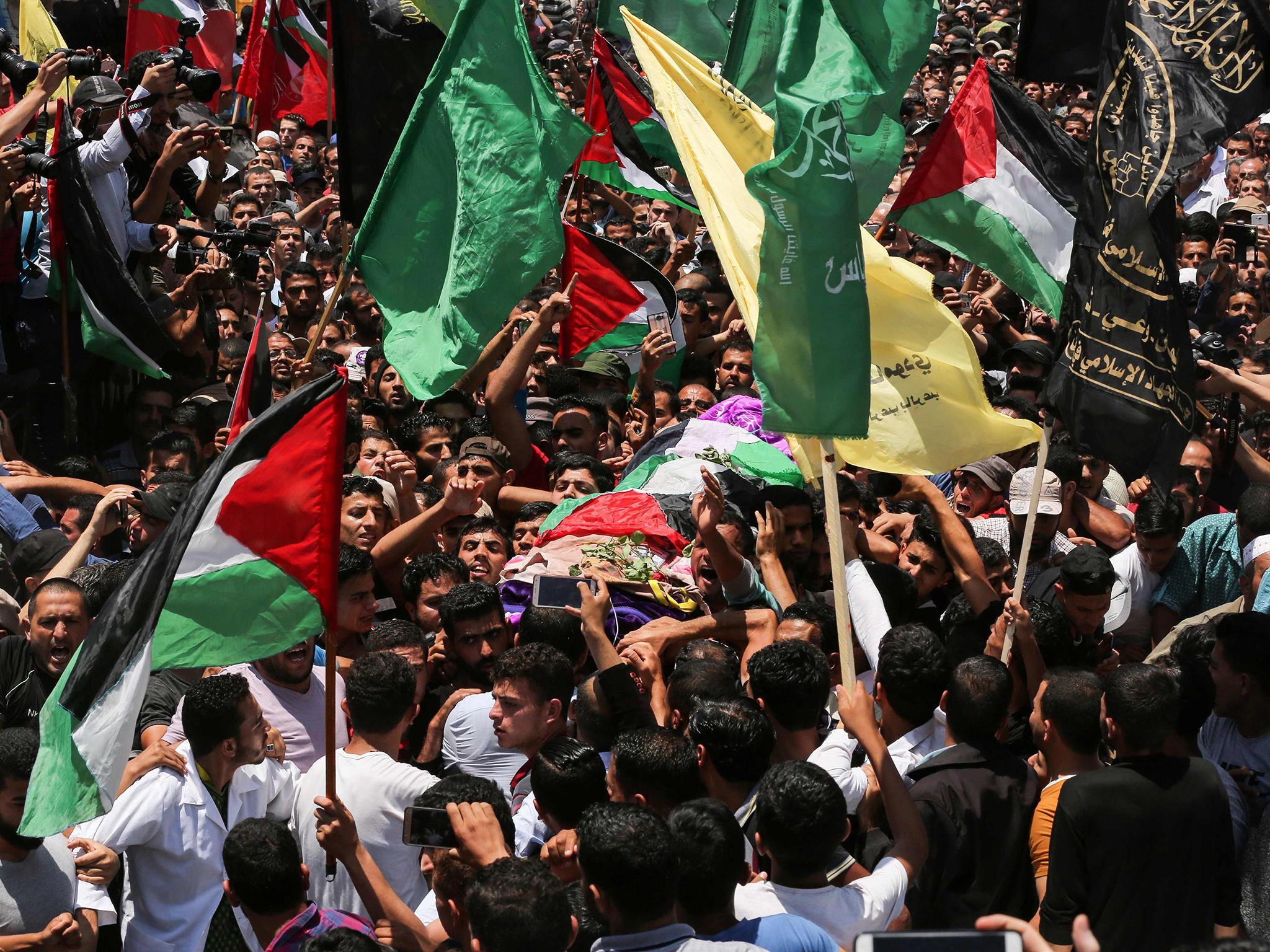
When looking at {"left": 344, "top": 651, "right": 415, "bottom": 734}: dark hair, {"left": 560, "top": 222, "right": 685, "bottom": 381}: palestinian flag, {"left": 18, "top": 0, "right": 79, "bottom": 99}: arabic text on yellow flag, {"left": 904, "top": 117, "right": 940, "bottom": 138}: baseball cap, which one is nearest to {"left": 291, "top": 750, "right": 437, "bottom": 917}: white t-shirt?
{"left": 344, "top": 651, "right": 415, "bottom": 734}: dark hair

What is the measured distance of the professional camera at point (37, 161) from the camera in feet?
26.5

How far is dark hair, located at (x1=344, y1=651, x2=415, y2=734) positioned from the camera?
15.4 feet

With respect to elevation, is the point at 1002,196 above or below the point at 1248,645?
above

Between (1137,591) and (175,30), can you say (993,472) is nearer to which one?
(1137,591)

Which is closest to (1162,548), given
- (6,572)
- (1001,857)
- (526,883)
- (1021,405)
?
(1021,405)

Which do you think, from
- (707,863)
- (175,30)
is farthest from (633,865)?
(175,30)

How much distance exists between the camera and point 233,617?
441 centimetres

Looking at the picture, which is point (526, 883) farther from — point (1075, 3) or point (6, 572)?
point (1075, 3)

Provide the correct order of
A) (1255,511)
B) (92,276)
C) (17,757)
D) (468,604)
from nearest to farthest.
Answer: (17,757), (468,604), (1255,511), (92,276)

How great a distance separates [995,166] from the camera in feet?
22.7

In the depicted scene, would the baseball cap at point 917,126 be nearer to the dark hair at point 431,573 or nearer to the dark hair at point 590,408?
the dark hair at point 590,408

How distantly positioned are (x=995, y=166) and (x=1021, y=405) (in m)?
1.57

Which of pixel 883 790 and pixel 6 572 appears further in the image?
pixel 6 572

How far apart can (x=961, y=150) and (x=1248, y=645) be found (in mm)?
2874
